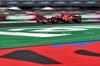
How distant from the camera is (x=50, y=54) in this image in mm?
5156

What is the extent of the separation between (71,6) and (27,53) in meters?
62.8

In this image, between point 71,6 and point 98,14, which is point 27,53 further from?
point 71,6

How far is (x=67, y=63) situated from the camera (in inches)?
169

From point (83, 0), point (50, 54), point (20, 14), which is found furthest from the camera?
point (83, 0)

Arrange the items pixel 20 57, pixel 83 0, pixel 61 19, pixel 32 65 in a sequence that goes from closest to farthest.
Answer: pixel 32 65
pixel 20 57
pixel 61 19
pixel 83 0

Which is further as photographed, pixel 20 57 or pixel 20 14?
pixel 20 14

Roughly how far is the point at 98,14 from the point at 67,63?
21.5 m

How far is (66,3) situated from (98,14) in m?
42.2

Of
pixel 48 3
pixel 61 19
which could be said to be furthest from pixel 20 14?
pixel 48 3

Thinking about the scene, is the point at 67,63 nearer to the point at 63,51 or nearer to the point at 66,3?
the point at 63,51

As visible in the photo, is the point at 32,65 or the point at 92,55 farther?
the point at 92,55

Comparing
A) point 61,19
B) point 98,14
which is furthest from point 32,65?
point 98,14

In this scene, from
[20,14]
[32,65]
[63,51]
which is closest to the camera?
[32,65]

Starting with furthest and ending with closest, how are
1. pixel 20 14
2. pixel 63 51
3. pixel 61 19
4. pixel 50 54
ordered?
pixel 20 14, pixel 61 19, pixel 63 51, pixel 50 54
